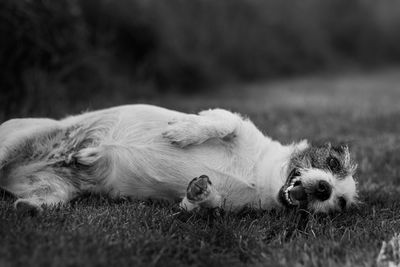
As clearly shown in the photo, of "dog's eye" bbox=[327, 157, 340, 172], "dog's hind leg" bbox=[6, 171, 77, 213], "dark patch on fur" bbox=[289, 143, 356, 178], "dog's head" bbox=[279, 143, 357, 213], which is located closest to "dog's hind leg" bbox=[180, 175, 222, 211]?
"dog's head" bbox=[279, 143, 357, 213]

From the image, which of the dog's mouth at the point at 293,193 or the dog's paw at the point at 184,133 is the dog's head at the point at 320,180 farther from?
the dog's paw at the point at 184,133

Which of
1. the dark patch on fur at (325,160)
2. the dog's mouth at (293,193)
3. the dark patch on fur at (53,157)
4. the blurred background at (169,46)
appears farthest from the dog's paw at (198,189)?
the blurred background at (169,46)

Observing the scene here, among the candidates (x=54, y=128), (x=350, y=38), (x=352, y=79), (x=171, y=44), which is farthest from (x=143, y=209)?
(x=350, y=38)

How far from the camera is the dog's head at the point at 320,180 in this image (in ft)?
12.0

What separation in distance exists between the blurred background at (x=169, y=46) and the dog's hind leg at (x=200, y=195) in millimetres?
3350

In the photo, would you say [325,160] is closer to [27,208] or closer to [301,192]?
[301,192]

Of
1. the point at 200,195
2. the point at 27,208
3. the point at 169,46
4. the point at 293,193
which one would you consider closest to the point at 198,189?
the point at 200,195

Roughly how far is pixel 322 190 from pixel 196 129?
3.36ft

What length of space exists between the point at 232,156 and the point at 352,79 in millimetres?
13814

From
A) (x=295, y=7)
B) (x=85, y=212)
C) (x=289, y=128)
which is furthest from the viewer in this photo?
(x=295, y=7)

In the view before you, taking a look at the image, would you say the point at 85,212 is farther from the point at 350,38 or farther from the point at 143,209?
the point at 350,38

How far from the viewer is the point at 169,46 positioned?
11.2 meters

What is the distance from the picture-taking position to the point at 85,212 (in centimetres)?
326

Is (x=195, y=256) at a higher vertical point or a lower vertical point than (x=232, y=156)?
lower
